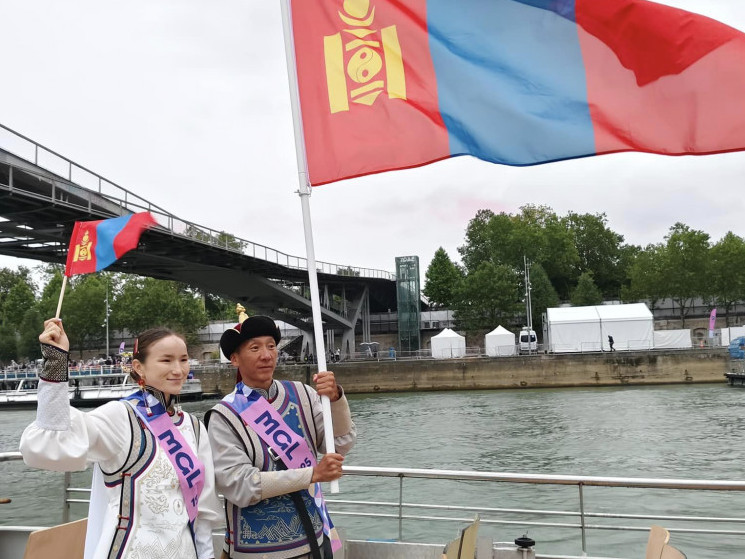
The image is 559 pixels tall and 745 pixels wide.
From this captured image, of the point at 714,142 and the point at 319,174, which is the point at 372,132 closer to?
the point at 319,174

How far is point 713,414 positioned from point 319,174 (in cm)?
2336

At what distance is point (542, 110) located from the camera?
3.62m

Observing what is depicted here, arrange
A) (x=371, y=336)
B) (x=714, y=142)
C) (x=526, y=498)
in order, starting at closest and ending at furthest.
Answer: (x=714, y=142), (x=526, y=498), (x=371, y=336)

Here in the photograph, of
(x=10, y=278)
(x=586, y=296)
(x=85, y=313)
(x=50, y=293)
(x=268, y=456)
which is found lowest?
(x=268, y=456)

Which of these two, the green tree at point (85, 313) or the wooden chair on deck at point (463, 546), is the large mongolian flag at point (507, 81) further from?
the green tree at point (85, 313)

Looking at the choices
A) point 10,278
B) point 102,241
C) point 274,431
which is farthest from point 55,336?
point 10,278

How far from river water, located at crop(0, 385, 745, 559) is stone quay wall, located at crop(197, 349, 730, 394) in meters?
6.44

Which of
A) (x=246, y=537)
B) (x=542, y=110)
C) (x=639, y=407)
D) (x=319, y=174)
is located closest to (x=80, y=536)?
(x=246, y=537)

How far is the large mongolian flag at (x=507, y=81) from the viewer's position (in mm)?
3391

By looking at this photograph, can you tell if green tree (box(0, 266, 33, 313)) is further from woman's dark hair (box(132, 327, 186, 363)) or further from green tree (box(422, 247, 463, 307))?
woman's dark hair (box(132, 327, 186, 363))

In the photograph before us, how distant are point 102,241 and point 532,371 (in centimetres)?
3944

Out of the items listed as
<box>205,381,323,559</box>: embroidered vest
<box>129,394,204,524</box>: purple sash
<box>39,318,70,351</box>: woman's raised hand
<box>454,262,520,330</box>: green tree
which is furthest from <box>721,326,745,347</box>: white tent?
<box>39,318,70,351</box>: woman's raised hand

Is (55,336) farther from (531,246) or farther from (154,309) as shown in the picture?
(531,246)

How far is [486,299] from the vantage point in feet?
188
